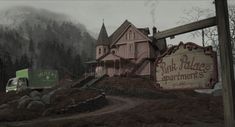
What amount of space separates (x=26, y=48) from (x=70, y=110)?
12206 centimetres

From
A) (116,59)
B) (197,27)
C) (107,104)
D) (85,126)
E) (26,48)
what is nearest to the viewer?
(197,27)

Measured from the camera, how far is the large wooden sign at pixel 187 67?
478 centimetres

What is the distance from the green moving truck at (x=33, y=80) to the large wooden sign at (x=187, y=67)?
108 ft

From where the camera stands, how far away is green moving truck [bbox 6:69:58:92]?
3741 cm

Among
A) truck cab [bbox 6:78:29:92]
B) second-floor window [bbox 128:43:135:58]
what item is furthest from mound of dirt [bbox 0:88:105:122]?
second-floor window [bbox 128:43:135:58]

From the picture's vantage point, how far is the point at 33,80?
130 ft

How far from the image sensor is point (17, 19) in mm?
183875

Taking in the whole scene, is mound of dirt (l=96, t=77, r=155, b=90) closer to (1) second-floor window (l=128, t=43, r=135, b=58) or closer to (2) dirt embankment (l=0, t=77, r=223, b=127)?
(2) dirt embankment (l=0, t=77, r=223, b=127)

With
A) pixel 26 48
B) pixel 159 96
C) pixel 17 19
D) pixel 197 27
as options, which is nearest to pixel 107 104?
pixel 159 96

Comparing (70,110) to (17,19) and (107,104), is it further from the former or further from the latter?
(17,19)

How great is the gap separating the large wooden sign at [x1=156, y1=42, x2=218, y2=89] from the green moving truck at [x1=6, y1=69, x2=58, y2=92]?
32.9 m

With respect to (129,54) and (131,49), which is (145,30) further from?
(129,54)

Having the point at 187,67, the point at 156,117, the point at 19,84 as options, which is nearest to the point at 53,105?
the point at 156,117

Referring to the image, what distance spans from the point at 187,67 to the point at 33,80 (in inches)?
1432
